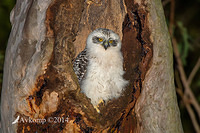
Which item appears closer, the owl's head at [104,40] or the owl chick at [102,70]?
the owl chick at [102,70]

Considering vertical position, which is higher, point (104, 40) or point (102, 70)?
point (104, 40)

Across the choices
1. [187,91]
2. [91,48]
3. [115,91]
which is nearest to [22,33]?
[91,48]

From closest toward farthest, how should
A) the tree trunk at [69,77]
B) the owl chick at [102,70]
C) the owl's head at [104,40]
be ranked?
the tree trunk at [69,77]
the owl chick at [102,70]
the owl's head at [104,40]

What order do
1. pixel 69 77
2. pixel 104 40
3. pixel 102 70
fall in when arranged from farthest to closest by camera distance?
pixel 104 40
pixel 102 70
pixel 69 77

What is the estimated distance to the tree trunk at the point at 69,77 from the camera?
3324 mm

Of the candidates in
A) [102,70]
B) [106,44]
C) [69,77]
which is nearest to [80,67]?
[102,70]

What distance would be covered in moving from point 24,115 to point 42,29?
3.57 feet

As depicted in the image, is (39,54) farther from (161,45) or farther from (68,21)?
(161,45)

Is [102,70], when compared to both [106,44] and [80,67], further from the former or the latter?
[106,44]

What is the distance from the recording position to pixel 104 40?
4340 millimetres

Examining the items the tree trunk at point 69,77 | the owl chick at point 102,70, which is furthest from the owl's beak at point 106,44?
the tree trunk at point 69,77

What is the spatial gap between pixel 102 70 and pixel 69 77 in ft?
2.87

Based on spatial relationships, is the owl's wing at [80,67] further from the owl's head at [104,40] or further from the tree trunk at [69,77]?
the tree trunk at [69,77]

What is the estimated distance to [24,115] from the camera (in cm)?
343
